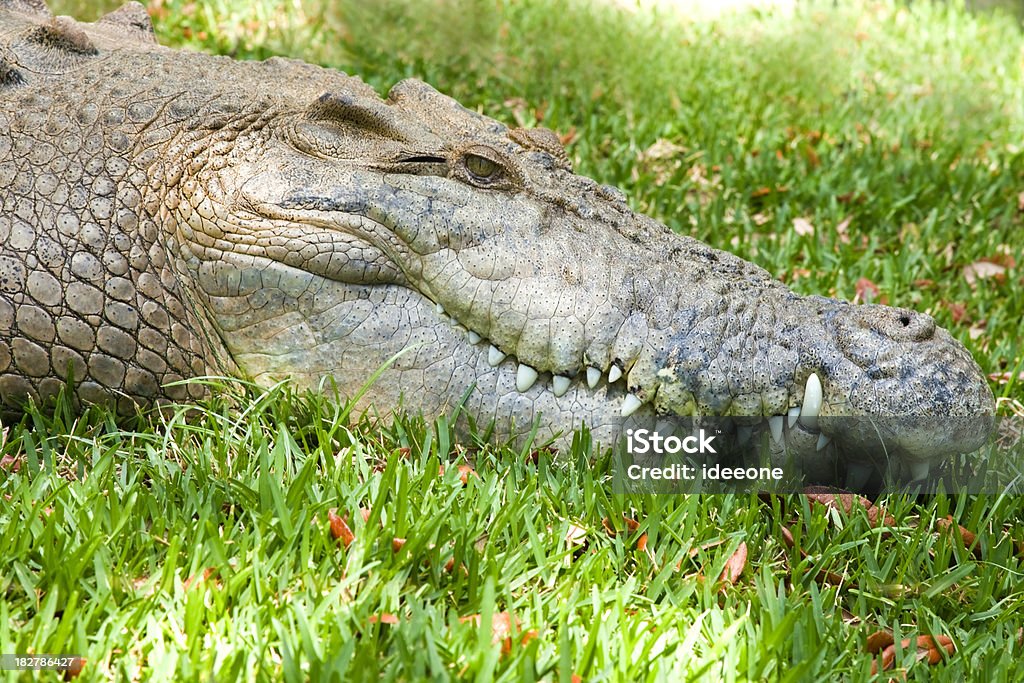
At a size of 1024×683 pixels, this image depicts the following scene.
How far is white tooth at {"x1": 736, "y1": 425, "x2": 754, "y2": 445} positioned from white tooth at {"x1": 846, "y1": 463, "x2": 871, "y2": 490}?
339mm

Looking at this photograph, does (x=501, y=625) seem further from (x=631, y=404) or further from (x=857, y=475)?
(x=857, y=475)

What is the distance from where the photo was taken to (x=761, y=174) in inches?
224

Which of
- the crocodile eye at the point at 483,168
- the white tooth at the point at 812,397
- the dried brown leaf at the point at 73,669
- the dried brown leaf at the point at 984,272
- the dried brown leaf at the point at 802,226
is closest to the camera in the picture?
the dried brown leaf at the point at 73,669

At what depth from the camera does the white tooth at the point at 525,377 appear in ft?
9.68

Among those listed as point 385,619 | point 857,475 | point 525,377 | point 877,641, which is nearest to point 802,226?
point 857,475

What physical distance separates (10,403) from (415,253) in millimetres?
1205

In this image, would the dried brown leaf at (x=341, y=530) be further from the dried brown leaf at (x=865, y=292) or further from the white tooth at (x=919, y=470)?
the dried brown leaf at (x=865, y=292)

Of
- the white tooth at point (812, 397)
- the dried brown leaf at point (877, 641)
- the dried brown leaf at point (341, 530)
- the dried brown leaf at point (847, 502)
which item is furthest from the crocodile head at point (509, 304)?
the dried brown leaf at point (341, 530)

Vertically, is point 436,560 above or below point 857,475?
below

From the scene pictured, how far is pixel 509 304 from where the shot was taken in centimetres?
291

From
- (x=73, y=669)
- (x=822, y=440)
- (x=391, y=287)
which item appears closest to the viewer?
(x=73, y=669)

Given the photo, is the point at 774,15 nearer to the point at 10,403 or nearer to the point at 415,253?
the point at 415,253

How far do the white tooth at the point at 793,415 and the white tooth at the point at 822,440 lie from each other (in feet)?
0.27

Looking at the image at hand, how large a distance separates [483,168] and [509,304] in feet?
1.53
